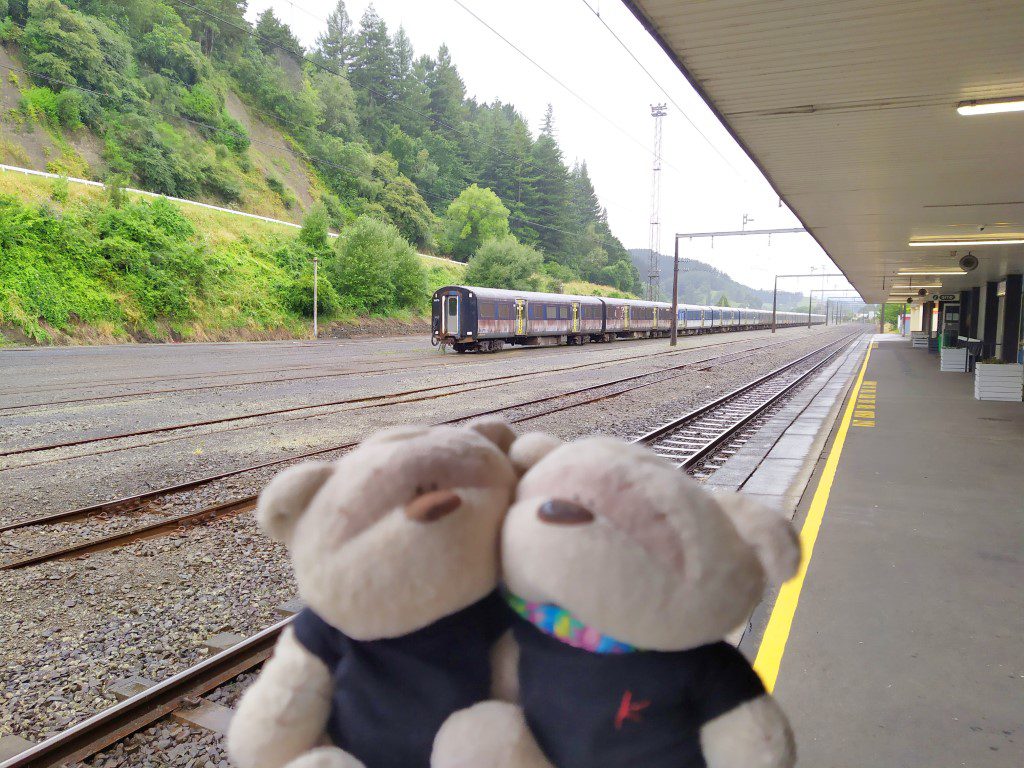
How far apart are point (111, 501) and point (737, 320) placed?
64043 mm

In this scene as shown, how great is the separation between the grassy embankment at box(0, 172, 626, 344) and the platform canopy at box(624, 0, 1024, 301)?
88.8 ft

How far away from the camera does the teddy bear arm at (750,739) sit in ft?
4.59

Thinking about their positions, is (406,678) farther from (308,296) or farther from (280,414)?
(308,296)

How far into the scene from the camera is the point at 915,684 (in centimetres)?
345

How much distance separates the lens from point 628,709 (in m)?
1.45

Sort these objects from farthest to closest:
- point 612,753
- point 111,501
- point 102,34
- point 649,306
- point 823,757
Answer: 1. point 102,34
2. point 649,306
3. point 111,501
4. point 823,757
5. point 612,753

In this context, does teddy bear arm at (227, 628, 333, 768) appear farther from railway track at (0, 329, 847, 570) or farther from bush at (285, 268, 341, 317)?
bush at (285, 268, 341, 317)

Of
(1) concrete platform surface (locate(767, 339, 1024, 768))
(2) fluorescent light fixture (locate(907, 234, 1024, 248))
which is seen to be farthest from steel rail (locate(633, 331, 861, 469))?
(2) fluorescent light fixture (locate(907, 234, 1024, 248))

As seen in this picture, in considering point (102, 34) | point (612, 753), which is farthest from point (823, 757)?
point (102, 34)

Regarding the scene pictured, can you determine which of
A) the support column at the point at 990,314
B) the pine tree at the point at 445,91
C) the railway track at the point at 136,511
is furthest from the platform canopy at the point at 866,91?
the pine tree at the point at 445,91

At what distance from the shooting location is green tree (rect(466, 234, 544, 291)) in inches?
2191

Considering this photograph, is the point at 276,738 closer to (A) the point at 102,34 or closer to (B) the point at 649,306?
(B) the point at 649,306

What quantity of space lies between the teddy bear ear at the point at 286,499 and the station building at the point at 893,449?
Result: 2384mm

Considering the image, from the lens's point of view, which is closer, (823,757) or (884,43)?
(823,757)
